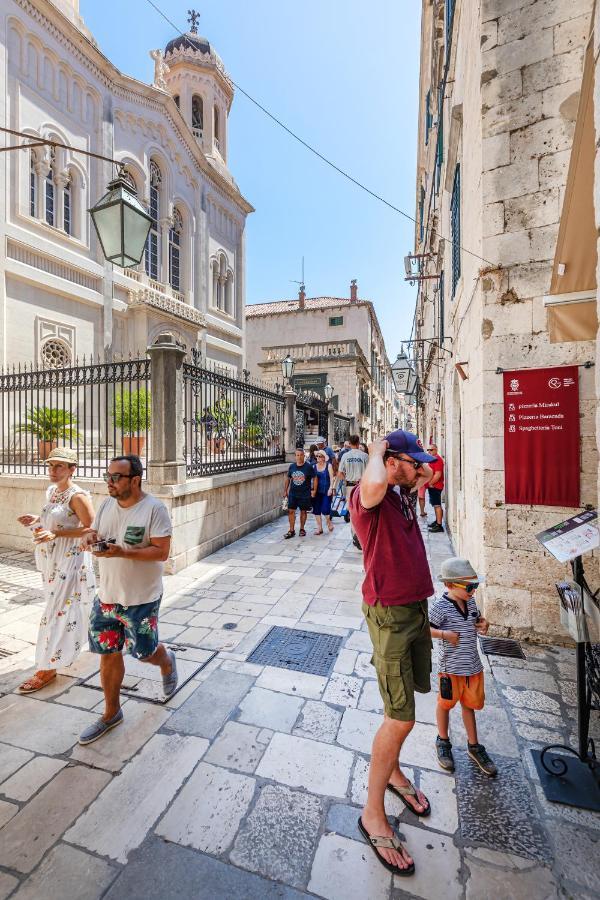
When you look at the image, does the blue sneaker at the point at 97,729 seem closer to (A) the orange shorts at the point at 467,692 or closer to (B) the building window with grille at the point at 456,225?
(A) the orange shorts at the point at 467,692

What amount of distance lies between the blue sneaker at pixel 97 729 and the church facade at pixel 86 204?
36.3 feet

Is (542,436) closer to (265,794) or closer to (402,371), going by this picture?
(265,794)

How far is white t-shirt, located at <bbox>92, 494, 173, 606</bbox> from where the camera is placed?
110 inches

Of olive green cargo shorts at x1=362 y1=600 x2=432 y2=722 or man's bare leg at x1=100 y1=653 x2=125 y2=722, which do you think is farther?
man's bare leg at x1=100 y1=653 x2=125 y2=722

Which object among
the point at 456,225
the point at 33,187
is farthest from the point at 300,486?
the point at 33,187

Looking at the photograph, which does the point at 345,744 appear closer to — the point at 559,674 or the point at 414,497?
the point at 414,497

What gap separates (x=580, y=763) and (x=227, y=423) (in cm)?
715

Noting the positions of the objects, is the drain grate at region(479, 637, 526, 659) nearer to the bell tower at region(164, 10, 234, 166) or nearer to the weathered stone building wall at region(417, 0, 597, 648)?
the weathered stone building wall at region(417, 0, 597, 648)

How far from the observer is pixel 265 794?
2365 mm

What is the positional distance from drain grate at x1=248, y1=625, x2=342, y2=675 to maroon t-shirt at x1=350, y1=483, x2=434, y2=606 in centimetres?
194

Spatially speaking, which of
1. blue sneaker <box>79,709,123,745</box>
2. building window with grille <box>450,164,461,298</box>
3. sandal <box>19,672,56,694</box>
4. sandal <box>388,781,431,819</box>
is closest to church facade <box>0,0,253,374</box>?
building window with grille <box>450,164,461,298</box>

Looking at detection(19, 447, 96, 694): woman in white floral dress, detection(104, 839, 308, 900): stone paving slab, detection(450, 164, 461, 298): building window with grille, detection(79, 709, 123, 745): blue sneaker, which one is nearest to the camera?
detection(104, 839, 308, 900): stone paving slab

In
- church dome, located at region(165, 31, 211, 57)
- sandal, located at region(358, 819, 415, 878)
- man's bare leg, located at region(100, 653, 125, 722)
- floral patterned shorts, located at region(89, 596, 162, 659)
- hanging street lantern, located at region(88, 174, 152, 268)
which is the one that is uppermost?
church dome, located at region(165, 31, 211, 57)

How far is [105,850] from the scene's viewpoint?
203cm
